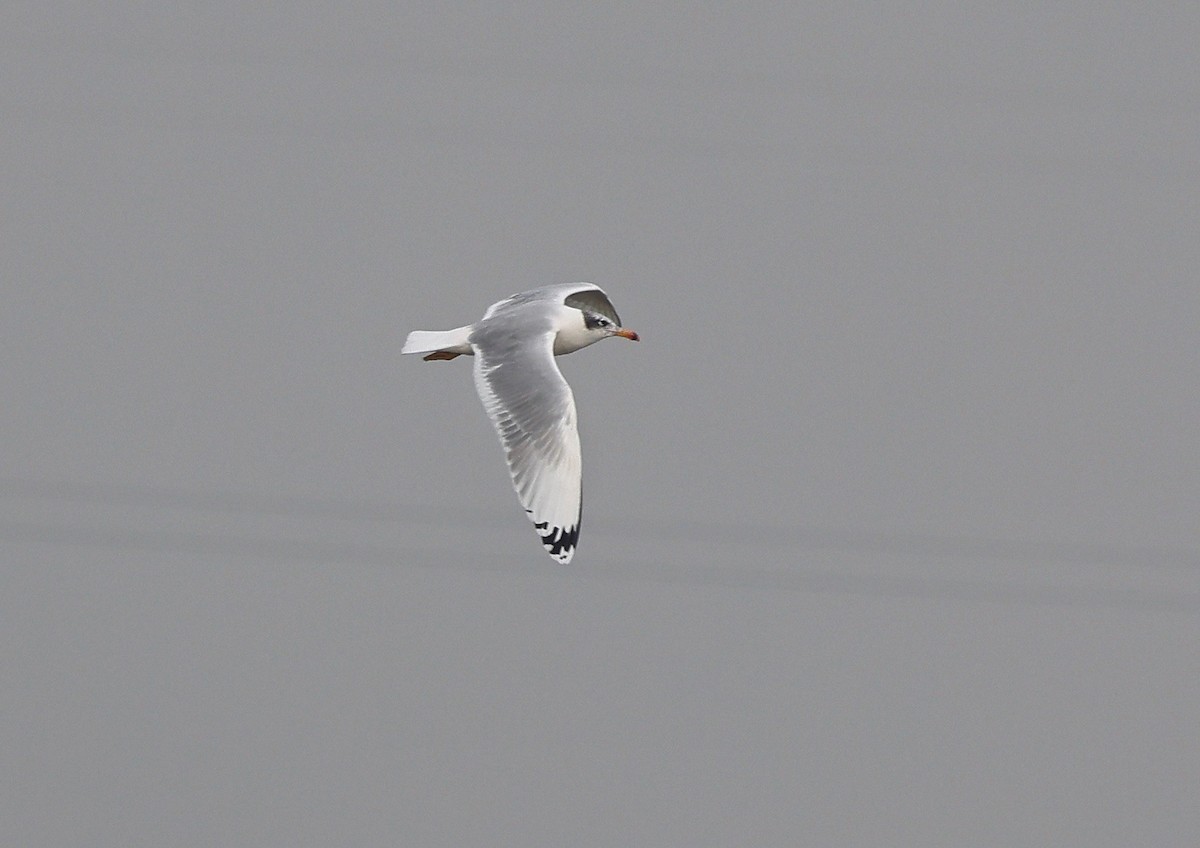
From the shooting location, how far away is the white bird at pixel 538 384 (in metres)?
7.04

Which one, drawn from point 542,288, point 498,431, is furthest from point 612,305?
point 498,431

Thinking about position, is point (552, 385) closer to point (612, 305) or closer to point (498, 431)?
point (498, 431)

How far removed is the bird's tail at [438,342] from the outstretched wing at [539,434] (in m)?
0.20

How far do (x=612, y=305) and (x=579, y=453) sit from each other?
1564mm

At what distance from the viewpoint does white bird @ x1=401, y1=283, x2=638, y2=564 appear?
7.04 metres

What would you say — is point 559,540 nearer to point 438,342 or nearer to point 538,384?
point 538,384

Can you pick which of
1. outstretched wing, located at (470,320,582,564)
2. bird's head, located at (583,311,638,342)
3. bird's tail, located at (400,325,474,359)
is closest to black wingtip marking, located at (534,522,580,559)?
outstretched wing, located at (470,320,582,564)

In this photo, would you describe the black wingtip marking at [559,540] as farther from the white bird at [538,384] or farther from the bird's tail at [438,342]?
the bird's tail at [438,342]

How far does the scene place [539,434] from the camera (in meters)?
7.16

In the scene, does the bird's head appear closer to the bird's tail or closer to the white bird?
the white bird

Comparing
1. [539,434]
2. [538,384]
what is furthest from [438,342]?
[539,434]

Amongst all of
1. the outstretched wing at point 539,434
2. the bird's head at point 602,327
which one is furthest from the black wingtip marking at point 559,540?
the bird's head at point 602,327

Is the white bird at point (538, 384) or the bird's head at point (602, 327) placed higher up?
the bird's head at point (602, 327)

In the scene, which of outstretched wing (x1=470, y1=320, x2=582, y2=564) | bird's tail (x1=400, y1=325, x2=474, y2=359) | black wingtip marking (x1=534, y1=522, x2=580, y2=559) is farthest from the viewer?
bird's tail (x1=400, y1=325, x2=474, y2=359)
